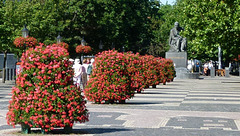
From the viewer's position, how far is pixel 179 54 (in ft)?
173

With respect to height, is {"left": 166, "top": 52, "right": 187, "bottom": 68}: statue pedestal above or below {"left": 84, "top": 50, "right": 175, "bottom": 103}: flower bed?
above

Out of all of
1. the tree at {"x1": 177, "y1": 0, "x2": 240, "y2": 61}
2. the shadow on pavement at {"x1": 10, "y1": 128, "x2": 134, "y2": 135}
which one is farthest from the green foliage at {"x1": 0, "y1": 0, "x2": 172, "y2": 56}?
the shadow on pavement at {"x1": 10, "y1": 128, "x2": 134, "y2": 135}

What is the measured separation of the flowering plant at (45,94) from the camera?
10.4 meters

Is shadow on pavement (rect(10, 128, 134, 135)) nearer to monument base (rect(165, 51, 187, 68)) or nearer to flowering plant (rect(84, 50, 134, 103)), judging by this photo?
flowering plant (rect(84, 50, 134, 103))

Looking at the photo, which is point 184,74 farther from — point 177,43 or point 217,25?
point 217,25

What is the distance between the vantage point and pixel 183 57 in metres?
52.5

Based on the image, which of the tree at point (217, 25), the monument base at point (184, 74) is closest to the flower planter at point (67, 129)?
the tree at point (217, 25)

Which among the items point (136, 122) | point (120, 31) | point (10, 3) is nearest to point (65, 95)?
point (136, 122)

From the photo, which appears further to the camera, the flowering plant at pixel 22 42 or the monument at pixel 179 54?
the monument at pixel 179 54

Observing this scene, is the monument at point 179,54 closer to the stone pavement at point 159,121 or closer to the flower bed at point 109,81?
the flower bed at point 109,81

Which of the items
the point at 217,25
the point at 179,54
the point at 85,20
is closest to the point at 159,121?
the point at 217,25

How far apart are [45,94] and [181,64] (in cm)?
4284

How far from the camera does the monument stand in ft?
172

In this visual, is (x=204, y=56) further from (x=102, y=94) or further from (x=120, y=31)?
(x=102, y=94)
